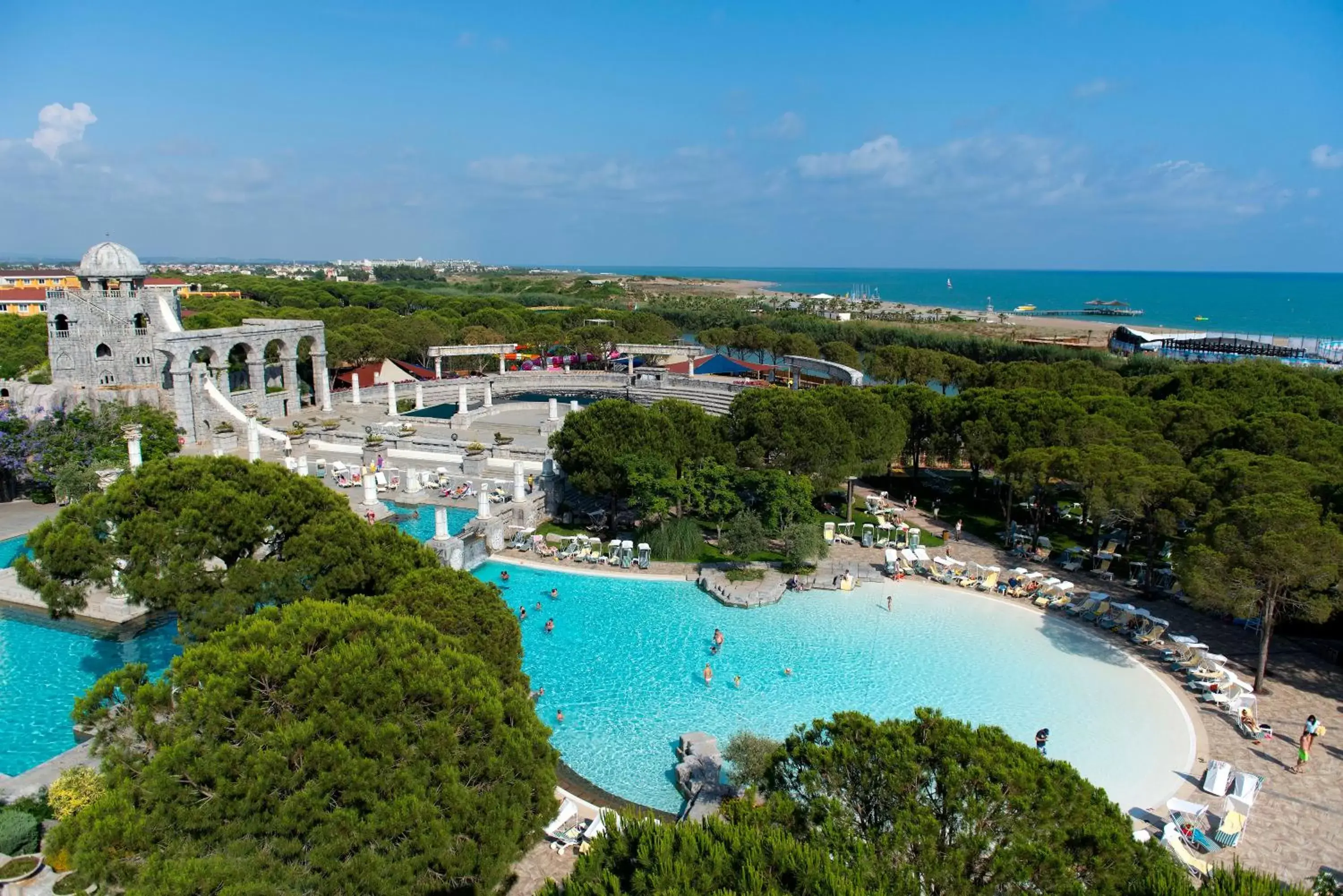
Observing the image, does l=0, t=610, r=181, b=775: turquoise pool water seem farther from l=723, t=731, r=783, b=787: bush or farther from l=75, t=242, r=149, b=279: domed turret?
l=75, t=242, r=149, b=279: domed turret

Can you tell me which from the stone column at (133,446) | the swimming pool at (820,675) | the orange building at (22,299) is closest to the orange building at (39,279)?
the orange building at (22,299)

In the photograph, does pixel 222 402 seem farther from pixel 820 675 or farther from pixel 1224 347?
pixel 1224 347

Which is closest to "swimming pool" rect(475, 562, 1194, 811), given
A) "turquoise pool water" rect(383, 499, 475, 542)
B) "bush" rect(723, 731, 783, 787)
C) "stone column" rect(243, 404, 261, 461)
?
"bush" rect(723, 731, 783, 787)

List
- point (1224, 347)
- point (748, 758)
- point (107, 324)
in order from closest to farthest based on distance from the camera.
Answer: point (748, 758)
point (107, 324)
point (1224, 347)

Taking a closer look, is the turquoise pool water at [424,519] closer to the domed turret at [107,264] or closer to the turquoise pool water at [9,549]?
the turquoise pool water at [9,549]

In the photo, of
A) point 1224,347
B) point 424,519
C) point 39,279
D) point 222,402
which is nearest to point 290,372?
point 222,402
